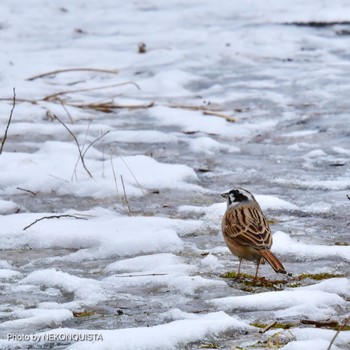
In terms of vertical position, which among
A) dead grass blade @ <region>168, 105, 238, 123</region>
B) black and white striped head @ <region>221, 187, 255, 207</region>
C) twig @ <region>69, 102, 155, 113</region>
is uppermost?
black and white striped head @ <region>221, 187, 255, 207</region>

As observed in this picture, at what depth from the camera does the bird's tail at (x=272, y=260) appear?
5.29 meters

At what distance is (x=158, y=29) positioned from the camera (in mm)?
13922

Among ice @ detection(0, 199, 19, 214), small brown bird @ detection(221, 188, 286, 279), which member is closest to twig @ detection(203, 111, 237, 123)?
ice @ detection(0, 199, 19, 214)

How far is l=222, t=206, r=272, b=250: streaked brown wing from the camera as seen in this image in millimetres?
5566

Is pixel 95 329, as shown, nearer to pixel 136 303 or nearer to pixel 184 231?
pixel 136 303

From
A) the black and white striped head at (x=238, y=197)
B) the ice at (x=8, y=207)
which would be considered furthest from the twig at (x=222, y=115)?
the black and white striped head at (x=238, y=197)

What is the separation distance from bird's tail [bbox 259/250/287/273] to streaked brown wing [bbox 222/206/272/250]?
46 millimetres

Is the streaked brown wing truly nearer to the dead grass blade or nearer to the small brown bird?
the small brown bird

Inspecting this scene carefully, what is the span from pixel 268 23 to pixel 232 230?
8.55 m

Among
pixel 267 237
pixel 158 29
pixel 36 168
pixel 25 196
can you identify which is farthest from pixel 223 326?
pixel 158 29

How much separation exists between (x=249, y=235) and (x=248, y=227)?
0.10 meters

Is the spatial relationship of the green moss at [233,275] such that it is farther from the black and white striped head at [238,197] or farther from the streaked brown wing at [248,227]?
the black and white striped head at [238,197]

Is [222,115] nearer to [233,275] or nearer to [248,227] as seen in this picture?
[248,227]

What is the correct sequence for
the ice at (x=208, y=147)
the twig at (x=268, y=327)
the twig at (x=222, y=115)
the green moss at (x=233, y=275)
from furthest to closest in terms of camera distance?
the twig at (x=222, y=115) → the ice at (x=208, y=147) → the green moss at (x=233, y=275) → the twig at (x=268, y=327)
